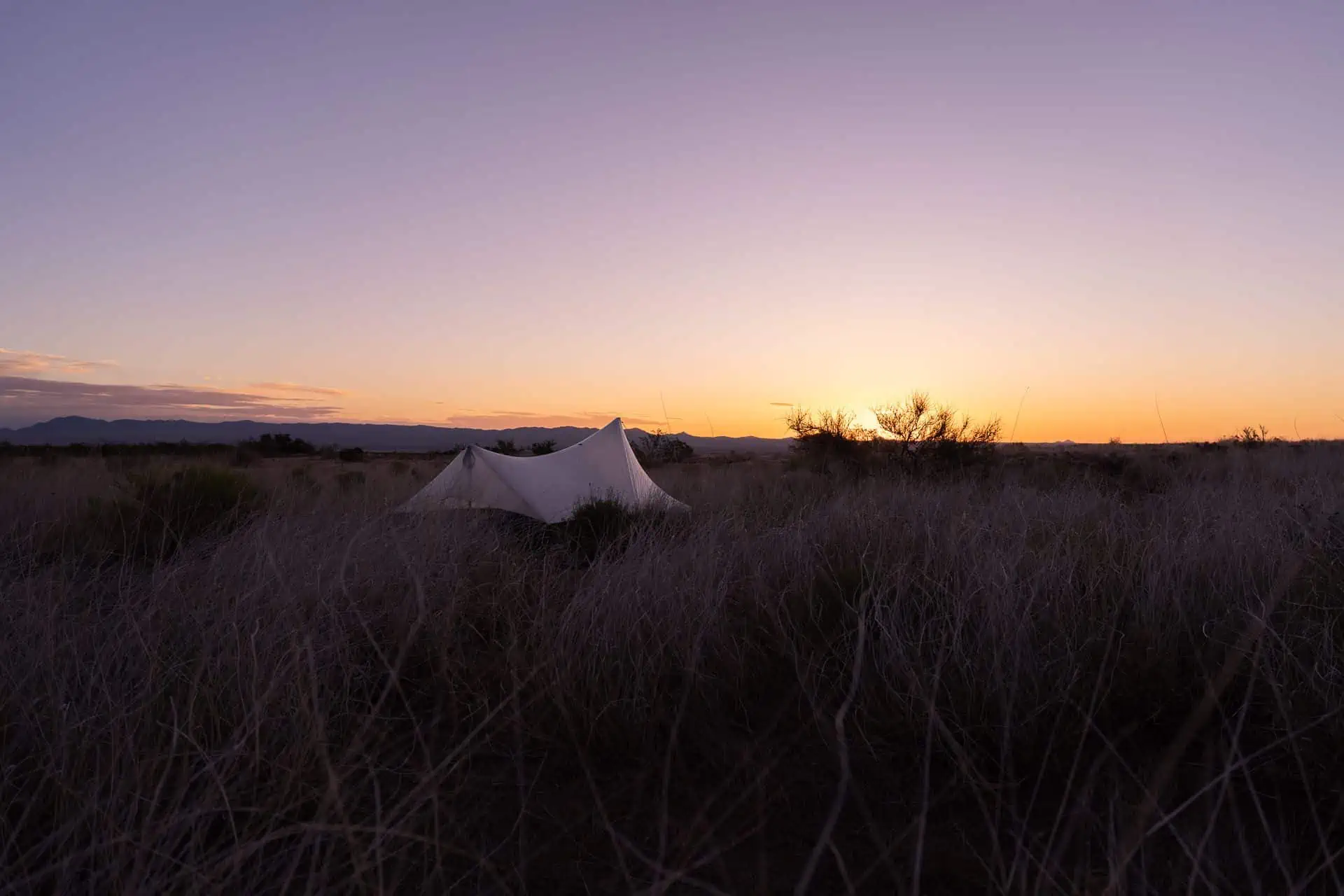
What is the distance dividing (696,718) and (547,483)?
5.05 meters

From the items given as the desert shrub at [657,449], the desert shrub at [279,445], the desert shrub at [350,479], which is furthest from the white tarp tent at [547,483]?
the desert shrub at [279,445]

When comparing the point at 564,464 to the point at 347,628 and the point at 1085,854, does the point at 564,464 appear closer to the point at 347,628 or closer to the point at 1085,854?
the point at 347,628

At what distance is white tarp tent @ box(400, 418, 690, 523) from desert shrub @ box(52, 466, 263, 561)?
5.24 feet

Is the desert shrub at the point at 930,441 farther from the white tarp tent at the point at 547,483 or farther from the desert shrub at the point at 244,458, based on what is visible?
the desert shrub at the point at 244,458

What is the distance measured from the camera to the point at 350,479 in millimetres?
15039

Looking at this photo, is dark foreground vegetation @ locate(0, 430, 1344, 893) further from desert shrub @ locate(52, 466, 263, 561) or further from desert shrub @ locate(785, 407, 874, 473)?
desert shrub @ locate(785, 407, 874, 473)

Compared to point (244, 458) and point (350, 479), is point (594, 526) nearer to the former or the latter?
point (350, 479)

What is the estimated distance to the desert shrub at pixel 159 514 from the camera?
18.4 ft

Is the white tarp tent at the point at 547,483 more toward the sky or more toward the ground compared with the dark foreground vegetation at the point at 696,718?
more toward the sky

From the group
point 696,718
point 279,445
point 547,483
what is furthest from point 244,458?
point 696,718

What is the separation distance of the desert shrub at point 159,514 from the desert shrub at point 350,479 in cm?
403

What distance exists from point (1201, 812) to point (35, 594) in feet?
16.2

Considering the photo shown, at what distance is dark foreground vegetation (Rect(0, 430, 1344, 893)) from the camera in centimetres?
205

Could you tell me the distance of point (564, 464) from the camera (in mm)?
8266
